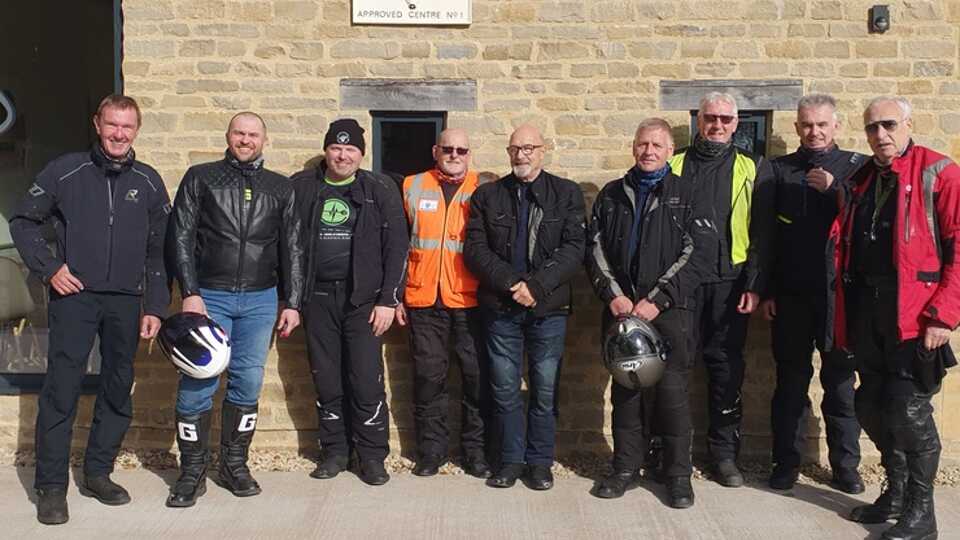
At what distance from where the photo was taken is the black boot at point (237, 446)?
5504 mm

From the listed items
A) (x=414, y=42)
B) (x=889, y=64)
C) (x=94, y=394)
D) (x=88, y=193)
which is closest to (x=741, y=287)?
(x=889, y=64)

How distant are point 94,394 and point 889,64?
541 cm

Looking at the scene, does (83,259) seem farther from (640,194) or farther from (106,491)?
(640,194)

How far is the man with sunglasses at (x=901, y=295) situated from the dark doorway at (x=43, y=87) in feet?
17.1

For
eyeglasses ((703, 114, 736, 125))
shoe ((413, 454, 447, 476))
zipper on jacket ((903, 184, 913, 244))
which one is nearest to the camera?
zipper on jacket ((903, 184, 913, 244))

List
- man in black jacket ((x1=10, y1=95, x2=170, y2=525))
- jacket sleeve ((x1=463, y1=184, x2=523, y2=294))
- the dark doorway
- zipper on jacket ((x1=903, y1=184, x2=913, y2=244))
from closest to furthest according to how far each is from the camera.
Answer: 1. zipper on jacket ((x1=903, y1=184, x2=913, y2=244))
2. man in black jacket ((x1=10, y1=95, x2=170, y2=525))
3. jacket sleeve ((x1=463, y1=184, x2=523, y2=294))
4. the dark doorway

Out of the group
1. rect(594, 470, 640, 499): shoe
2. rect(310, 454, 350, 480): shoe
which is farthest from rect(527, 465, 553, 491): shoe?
rect(310, 454, 350, 480): shoe

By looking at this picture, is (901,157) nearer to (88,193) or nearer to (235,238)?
(235,238)

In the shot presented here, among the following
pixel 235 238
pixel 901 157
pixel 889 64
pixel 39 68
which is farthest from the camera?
pixel 39 68

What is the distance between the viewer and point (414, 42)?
6.30 metres

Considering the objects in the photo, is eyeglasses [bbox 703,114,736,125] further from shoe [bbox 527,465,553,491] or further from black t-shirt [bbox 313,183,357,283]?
shoe [bbox 527,465,553,491]

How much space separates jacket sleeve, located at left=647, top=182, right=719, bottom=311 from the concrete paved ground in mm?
1123

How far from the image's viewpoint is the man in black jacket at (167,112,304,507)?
5305 mm

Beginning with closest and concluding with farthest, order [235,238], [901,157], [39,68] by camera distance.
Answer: [901,157] → [235,238] → [39,68]
